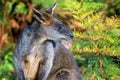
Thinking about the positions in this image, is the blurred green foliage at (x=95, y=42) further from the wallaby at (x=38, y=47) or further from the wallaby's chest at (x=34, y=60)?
the wallaby's chest at (x=34, y=60)

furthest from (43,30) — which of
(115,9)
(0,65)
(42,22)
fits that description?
(115,9)

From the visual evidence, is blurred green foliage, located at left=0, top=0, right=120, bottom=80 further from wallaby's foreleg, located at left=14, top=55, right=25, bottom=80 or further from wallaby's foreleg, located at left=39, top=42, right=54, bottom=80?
wallaby's foreleg, located at left=14, top=55, right=25, bottom=80

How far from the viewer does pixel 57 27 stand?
303 inches

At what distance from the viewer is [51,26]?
25.0 feet

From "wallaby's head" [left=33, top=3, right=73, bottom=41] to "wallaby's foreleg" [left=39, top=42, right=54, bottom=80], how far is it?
0.15 m

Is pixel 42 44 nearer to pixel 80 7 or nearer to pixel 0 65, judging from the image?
pixel 80 7

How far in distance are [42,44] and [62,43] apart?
635mm

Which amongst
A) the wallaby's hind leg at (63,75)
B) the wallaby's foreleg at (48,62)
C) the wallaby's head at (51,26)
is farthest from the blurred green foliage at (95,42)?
the wallaby's foreleg at (48,62)

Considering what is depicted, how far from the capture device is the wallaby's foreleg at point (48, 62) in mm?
7391

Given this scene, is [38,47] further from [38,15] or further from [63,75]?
[63,75]

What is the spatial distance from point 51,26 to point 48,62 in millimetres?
486

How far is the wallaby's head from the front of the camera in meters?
7.42

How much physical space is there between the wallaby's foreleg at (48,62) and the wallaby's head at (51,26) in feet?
0.50

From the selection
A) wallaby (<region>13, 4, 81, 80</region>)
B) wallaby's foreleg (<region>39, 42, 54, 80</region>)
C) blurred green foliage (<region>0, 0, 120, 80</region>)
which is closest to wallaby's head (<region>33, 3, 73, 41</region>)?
wallaby (<region>13, 4, 81, 80</region>)
